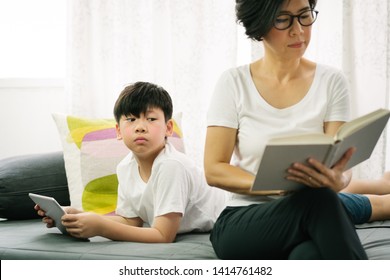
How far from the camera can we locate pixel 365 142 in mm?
1401

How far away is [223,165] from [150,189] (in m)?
0.29

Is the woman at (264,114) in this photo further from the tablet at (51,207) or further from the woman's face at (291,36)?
the tablet at (51,207)

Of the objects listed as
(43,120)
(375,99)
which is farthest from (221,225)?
(43,120)

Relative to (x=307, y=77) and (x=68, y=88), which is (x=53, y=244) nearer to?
(x=307, y=77)

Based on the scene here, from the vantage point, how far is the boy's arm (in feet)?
5.56

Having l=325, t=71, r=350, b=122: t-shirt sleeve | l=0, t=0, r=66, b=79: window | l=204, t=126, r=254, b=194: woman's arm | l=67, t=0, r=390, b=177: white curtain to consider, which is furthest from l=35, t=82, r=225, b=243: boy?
l=0, t=0, r=66, b=79: window

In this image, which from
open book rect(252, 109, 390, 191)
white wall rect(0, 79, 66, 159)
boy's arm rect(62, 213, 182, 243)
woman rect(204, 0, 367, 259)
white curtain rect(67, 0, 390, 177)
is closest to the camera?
open book rect(252, 109, 390, 191)

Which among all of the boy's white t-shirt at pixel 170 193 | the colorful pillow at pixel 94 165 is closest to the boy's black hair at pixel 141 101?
the boy's white t-shirt at pixel 170 193

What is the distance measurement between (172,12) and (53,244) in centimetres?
137

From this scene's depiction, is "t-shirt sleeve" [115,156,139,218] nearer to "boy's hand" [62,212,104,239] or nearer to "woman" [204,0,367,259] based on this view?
"boy's hand" [62,212,104,239]

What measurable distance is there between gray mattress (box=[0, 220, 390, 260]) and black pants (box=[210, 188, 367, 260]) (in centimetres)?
14

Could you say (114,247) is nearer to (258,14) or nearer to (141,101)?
(141,101)

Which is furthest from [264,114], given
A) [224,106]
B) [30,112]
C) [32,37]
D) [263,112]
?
[32,37]
